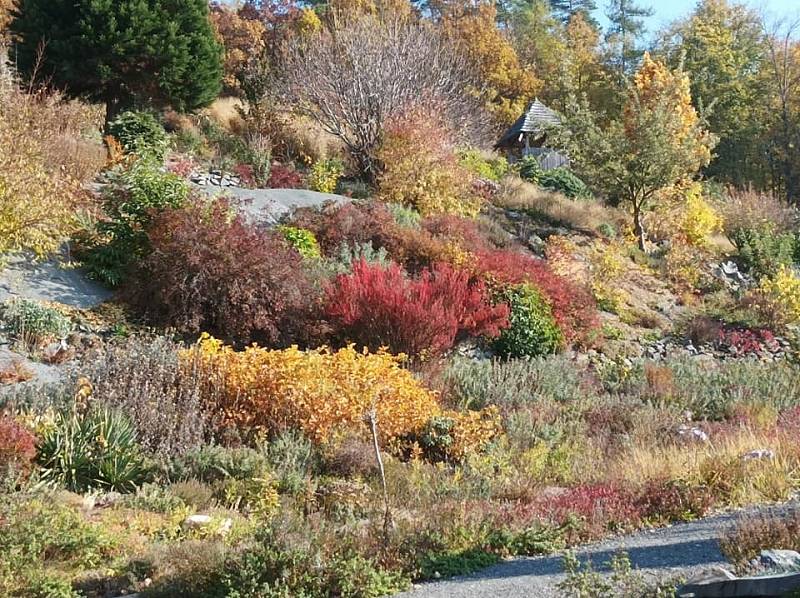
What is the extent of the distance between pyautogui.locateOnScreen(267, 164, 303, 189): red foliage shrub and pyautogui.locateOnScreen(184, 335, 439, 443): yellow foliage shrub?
11887mm

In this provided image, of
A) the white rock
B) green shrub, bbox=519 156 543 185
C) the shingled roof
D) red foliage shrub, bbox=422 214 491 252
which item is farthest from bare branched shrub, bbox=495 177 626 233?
the white rock

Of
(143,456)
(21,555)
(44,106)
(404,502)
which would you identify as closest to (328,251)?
(44,106)

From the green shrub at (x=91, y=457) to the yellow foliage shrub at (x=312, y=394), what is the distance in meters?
1.01

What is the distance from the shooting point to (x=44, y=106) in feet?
37.7

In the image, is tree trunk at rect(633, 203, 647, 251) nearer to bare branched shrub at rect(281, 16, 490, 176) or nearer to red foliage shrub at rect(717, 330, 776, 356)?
red foliage shrub at rect(717, 330, 776, 356)

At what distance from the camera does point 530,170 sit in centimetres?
2416

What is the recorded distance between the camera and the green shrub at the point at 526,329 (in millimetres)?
12008

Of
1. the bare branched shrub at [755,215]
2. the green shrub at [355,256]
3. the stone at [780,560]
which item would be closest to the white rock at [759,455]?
the stone at [780,560]

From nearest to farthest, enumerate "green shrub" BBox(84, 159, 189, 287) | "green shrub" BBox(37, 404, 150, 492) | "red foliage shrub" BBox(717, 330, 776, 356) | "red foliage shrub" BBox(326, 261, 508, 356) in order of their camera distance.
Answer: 1. "green shrub" BBox(37, 404, 150, 492)
2. "red foliage shrub" BBox(326, 261, 508, 356)
3. "green shrub" BBox(84, 159, 189, 287)
4. "red foliage shrub" BBox(717, 330, 776, 356)

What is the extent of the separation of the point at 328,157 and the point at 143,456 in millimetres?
16149

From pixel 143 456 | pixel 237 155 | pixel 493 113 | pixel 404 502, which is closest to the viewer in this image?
pixel 404 502

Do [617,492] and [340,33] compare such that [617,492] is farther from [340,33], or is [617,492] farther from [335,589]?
[340,33]

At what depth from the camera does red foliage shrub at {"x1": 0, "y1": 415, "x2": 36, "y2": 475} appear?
605 cm

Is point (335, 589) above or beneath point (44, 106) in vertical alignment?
beneath
